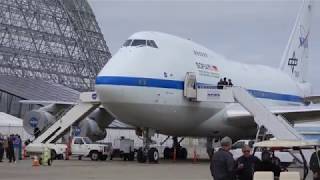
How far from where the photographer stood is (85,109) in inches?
1512

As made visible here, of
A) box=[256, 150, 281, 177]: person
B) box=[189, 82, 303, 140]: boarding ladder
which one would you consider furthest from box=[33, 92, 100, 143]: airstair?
box=[256, 150, 281, 177]: person

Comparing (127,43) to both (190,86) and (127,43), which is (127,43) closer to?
(127,43)

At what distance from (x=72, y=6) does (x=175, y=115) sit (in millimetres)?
82486

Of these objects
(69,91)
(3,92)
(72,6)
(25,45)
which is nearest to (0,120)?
(3,92)

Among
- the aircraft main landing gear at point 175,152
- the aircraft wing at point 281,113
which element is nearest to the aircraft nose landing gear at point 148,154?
the aircraft wing at point 281,113

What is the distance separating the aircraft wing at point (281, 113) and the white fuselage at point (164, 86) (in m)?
0.42

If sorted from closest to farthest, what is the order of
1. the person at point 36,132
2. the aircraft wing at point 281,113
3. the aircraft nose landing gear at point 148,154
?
the aircraft nose landing gear at point 148,154
the aircraft wing at point 281,113
the person at point 36,132

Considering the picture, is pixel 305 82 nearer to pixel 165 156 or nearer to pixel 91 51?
pixel 165 156

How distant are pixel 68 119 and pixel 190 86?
8698 mm

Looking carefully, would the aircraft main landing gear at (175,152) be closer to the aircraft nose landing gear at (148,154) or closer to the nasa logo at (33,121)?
the aircraft nose landing gear at (148,154)

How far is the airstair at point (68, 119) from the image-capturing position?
3838cm

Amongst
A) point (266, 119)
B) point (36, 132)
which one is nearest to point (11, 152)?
point (36, 132)

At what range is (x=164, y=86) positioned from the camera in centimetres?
3250

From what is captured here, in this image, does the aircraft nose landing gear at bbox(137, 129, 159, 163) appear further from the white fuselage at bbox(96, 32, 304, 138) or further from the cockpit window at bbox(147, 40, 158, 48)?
the cockpit window at bbox(147, 40, 158, 48)
